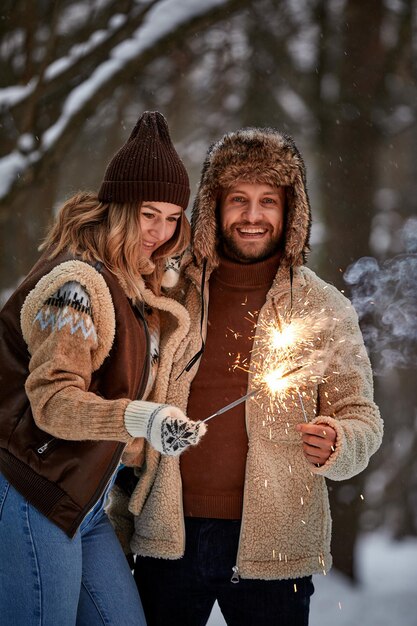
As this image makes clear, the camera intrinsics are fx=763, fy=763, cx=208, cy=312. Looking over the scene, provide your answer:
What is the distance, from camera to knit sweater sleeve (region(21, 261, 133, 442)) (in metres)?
→ 1.97

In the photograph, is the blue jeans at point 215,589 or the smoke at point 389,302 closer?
the blue jeans at point 215,589

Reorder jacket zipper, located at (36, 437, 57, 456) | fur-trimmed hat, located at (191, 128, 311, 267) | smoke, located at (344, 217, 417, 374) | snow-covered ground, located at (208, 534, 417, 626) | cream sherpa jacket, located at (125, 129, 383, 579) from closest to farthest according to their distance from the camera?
jacket zipper, located at (36, 437, 57, 456) → cream sherpa jacket, located at (125, 129, 383, 579) → fur-trimmed hat, located at (191, 128, 311, 267) → snow-covered ground, located at (208, 534, 417, 626) → smoke, located at (344, 217, 417, 374)

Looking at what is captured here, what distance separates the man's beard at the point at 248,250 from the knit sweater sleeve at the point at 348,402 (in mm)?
281

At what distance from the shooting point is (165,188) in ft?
7.79

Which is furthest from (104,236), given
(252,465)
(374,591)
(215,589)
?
(374,591)

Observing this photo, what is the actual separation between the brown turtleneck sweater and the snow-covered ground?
1.76m

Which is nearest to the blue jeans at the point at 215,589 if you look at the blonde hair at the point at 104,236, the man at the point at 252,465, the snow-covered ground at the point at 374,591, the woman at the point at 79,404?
the man at the point at 252,465

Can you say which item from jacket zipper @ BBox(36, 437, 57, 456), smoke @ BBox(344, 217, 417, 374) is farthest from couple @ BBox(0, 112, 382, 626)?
smoke @ BBox(344, 217, 417, 374)

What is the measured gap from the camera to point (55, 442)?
209cm

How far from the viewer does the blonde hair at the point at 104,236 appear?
225 centimetres

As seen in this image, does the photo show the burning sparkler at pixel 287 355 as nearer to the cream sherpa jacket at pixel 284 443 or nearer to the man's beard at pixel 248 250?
the cream sherpa jacket at pixel 284 443

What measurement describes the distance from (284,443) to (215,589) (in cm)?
54

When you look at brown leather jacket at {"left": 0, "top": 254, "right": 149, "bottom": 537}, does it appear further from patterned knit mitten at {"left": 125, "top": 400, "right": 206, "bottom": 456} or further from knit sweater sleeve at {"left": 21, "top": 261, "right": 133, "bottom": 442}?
patterned knit mitten at {"left": 125, "top": 400, "right": 206, "bottom": 456}

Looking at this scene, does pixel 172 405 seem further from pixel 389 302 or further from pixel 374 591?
pixel 374 591
